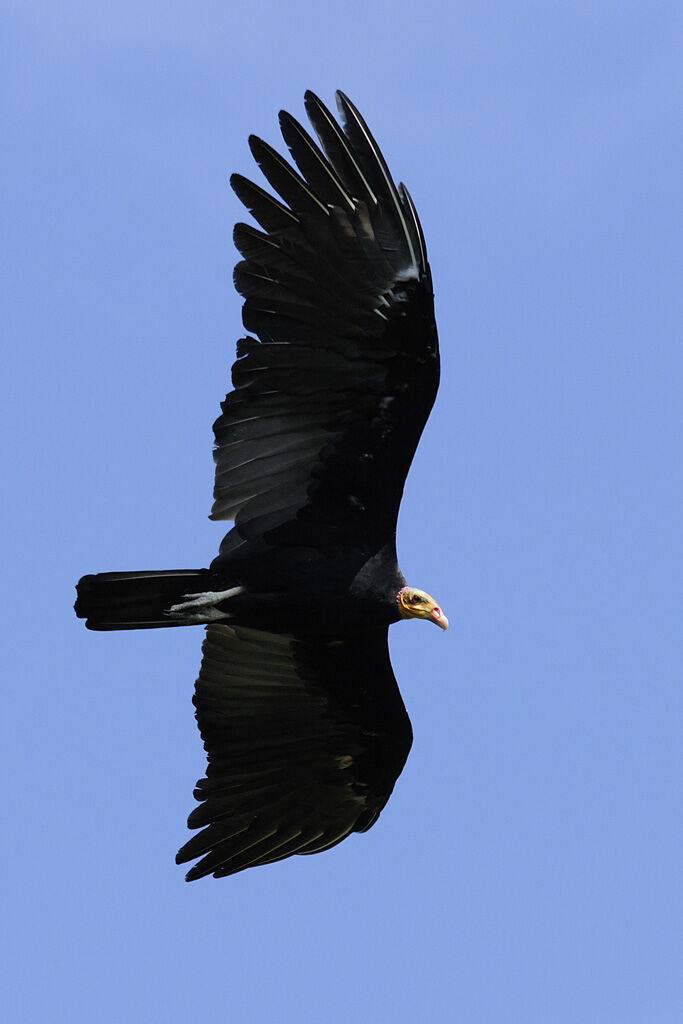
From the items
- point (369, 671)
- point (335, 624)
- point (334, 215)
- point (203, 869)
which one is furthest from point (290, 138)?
point (203, 869)

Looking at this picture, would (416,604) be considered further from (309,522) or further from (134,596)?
(134,596)

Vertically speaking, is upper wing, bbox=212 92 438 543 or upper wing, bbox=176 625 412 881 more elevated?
upper wing, bbox=212 92 438 543

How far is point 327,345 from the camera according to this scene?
39.6ft

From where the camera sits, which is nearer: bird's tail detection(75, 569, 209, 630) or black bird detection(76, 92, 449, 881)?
black bird detection(76, 92, 449, 881)

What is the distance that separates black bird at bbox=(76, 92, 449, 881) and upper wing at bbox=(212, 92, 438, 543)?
0.01 m

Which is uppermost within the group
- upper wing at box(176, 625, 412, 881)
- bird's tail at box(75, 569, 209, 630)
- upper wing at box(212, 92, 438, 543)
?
upper wing at box(212, 92, 438, 543)

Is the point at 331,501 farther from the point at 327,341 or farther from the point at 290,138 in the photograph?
the point at 290,138

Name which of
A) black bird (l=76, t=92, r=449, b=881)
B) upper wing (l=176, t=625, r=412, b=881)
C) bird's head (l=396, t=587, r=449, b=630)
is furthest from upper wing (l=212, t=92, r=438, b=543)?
upper wing (l=176, t=625, r=412, b=881)

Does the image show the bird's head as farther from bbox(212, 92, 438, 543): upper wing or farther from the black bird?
bbox(212, 92, 438, 543): upper wing

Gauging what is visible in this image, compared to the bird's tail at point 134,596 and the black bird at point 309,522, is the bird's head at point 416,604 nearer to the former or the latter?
the black bird at point 309,522

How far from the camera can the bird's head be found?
12688mm

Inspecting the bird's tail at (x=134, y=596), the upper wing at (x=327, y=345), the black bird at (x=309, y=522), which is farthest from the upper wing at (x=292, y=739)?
the upper wing at (x=327, y=345)

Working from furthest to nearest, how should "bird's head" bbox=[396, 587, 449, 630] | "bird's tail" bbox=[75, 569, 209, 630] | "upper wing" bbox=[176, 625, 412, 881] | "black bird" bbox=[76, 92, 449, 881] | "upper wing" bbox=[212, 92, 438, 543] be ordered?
"upper wing" bbox=[176, 625, 412, 881]
"bird's head" bbox=[396, 587, 449, 630]
"bird's tail" bbox=[75, 569, 209, 630]
"black bird" bbox=[76, 92, 449, 881]
"upper wing" bbox=[212, 92, 438, 543]

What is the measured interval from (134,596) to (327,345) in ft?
7.10
